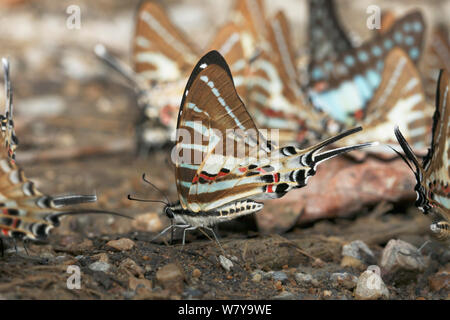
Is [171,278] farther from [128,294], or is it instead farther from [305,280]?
[305,280]

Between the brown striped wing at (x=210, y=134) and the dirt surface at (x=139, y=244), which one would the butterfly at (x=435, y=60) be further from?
the brown striped wing at (x=210, y=134)

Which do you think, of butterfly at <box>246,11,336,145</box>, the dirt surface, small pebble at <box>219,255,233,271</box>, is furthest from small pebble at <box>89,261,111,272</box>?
butterfly at <box>246,11,336,145</box>

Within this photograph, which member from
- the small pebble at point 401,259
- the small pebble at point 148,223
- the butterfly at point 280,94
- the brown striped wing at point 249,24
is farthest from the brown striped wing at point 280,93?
the small pebble at point 401,259

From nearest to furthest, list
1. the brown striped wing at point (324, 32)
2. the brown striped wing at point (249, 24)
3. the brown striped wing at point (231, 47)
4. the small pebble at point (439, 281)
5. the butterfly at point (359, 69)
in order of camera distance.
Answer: the small pebble at point (439, 281) → the brown striped wing at point (231, 47) → the butterfly at point (359, 69) → the brown striped wing at point (249, 24) → the brown striped wing at point (324, 32)

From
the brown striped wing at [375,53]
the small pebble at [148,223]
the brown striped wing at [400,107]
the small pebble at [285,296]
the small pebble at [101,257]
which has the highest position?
the brown striped wing at [375,53]

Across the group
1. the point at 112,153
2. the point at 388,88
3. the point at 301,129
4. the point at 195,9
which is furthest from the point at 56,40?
the point at 388,88
